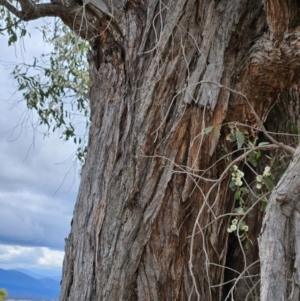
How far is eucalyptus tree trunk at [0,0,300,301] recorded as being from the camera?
330cm

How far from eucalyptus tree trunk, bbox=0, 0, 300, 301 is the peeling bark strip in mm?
1013

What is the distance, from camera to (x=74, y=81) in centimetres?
582

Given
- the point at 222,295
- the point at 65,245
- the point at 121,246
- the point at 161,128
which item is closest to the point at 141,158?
the point at 161,128

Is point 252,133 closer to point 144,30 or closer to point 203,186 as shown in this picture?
point 203,186

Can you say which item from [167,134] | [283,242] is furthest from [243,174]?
[283,242]

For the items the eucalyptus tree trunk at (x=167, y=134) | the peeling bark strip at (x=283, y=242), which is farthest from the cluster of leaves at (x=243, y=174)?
the peeling bark strip at (x=283, y=242)

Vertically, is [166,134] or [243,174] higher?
[166,134]

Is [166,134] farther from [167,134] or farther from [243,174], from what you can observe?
[243,174]

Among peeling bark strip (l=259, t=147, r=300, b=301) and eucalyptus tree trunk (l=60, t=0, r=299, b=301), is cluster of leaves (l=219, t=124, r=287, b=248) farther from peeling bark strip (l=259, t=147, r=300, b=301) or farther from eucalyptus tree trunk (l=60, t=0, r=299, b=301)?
peeling bark strip (l=259, t=147, r=300, b=301)

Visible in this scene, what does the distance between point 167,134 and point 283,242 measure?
4.55 ft

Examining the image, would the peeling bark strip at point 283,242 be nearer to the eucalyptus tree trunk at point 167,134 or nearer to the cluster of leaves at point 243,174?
the cluster of leaves at point 243,174

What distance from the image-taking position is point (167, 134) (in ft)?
11.1

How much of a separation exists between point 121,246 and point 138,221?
16 cm

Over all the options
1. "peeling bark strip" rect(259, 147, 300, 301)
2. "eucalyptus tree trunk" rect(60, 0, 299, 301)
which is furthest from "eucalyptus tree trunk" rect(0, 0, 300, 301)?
"peeling bark strip" rect(259, 147, 300, 301)
